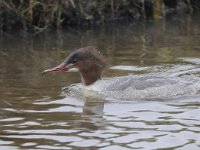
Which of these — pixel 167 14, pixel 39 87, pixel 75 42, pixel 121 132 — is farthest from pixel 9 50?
pixel 121 132

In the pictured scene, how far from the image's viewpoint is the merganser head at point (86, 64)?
11.2 m

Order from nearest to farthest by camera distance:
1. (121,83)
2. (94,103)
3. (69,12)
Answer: (94,103) < (121,83) < (69,12)

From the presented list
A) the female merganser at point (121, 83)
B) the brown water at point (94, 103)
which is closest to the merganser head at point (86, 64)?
the female merganser at point (121, 83)

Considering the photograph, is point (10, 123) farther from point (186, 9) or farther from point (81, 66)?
point (186, 9)

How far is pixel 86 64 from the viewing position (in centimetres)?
1129

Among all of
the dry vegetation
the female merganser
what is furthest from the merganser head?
the dry vegetation

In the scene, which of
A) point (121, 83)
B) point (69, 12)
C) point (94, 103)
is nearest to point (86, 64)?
point (121, 83)

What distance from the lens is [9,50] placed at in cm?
1465

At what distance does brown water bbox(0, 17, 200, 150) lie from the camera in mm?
8141

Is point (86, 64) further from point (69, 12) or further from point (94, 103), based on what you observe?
point (69, 12)

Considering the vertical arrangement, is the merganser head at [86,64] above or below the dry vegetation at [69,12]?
below

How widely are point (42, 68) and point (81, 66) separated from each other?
1.74 metres

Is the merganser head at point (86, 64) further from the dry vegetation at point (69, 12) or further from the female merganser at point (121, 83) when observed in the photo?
the dry vegetation at point (69, 12)

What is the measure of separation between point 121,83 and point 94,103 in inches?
29.9
